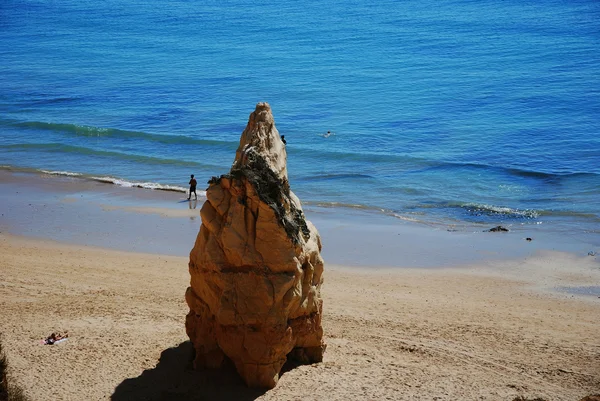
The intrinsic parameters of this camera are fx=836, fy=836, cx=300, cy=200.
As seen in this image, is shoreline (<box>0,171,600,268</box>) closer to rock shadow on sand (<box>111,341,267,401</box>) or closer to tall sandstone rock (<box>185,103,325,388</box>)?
rock shadow on sand (<box>111,341,267,401</box>)

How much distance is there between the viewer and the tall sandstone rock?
12.1 meters

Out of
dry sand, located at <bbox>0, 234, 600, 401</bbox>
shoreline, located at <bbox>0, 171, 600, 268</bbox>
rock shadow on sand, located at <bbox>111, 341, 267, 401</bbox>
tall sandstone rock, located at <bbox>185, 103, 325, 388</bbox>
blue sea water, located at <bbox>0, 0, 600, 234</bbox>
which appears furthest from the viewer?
blue sea water, located at <bbox>0, 0, 600, 234</bbox>

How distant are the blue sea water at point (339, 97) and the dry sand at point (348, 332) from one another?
307 inches

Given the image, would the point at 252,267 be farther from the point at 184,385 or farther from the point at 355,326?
the point at 355,326

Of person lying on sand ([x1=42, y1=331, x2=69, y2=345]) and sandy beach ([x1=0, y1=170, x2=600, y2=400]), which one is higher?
sandy beach ([x1=0, y1=170, x2=600, y2=400])

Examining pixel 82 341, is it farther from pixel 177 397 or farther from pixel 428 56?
pixel 428 56

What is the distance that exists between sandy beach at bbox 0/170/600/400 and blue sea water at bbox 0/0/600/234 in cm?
662

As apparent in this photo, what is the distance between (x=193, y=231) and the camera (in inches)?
889

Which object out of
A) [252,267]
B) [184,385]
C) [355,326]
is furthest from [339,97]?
[184,385]

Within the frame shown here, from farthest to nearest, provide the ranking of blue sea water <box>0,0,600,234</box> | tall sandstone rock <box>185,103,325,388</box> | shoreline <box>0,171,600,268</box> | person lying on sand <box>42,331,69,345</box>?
blue sea water <box>0,0,600,234</box> → shoreline <box>0,171,600,268</box> → person lying on sand <box>42,331,69,345</box> → tall sandstone rock <box>185,103,325,388</box>

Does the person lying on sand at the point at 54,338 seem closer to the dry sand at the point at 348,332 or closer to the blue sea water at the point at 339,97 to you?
the dry sand at the point at 348,332

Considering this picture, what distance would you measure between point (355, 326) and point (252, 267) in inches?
151

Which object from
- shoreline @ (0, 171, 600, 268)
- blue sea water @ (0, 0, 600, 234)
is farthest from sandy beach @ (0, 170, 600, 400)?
blue sea water @ (0, 0, 600, 234)

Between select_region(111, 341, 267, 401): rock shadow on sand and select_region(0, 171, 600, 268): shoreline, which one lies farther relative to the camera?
select_region(0, 171, 600, 268): shoreline
